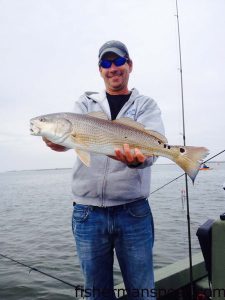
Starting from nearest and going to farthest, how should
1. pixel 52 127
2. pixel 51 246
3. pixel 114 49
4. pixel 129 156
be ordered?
pixel 129 156
pixel 52 127
pixel 114 49
pixel 51 246

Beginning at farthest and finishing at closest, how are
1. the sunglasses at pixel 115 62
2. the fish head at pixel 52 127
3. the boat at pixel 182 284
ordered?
the boat at pixel 182 284 < the sunglasses at pixel 115 62 < the fish head at pixel 52 127

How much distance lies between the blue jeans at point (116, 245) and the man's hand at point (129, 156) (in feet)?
1.76

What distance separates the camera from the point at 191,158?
3373 mm

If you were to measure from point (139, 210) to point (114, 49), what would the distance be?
5.83 feet

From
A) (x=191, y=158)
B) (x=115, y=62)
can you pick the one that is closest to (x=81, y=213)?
(x=191, y=158)

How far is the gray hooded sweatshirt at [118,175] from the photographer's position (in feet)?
11.3

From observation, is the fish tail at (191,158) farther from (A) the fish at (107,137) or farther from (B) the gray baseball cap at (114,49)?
(B) the gray baseball cap at (114,49)

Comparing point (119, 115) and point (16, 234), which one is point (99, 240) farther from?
point (16, 234)

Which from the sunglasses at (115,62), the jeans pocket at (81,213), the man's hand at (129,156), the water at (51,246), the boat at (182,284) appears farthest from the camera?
the water at (51,246)

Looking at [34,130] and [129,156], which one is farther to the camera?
[34,130]

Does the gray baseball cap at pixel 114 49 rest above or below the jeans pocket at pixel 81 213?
above

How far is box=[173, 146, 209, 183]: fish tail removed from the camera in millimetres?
3336

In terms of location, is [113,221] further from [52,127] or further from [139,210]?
[52,127]

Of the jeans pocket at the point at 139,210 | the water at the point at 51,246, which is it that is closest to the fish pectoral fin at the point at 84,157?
the jeans pocket at the point at 139,210
